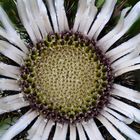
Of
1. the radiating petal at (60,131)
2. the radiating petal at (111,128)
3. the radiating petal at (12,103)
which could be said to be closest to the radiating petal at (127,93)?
the radiating petal at (111,128)

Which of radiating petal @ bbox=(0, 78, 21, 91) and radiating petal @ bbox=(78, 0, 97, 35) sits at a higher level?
radiating petal @ bbox=(78, 0, 97, 35)

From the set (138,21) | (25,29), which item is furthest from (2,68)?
(138,21)

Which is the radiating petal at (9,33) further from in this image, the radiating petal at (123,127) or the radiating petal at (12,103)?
the radiating petal at (123,127)

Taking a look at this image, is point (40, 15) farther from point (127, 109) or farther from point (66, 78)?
point (127, 109)

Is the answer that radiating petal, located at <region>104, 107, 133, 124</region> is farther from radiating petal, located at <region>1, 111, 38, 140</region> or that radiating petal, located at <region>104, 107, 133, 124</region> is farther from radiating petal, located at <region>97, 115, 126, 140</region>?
radiating petal, located at <region>1, 111, 38, 140</region>

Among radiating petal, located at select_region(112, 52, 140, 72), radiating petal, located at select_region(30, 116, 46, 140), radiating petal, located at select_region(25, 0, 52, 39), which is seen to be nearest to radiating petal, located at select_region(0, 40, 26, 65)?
radiating petal, located at select_region(25, 0, 52, 39)
